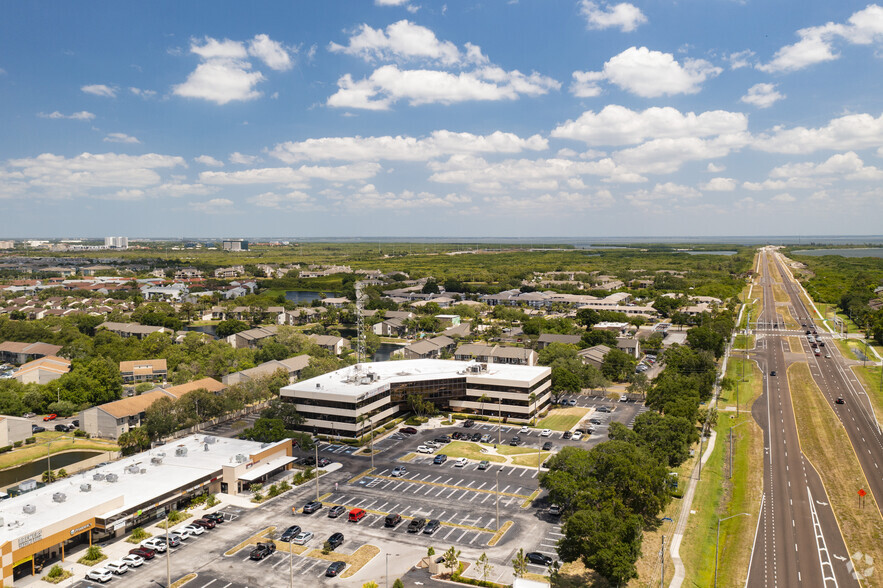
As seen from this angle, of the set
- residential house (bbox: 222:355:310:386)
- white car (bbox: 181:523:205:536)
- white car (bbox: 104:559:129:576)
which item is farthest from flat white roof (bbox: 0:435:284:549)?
residential house (bbox: 222:355:310:386)

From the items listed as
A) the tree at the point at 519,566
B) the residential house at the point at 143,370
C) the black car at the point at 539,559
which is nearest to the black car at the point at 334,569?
the tree at the point at 519,566

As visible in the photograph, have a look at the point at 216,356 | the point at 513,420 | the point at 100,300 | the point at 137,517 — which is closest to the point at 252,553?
the point at 137,517

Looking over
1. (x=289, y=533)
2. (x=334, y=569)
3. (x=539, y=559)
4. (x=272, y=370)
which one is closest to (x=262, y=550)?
(x=289, y=533)

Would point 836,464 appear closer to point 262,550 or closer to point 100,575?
point 262,550

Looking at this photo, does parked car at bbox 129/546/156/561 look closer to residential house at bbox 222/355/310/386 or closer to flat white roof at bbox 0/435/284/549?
flat white roof at bbox 0/435/284/549

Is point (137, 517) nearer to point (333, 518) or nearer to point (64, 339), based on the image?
point (333, 518)
